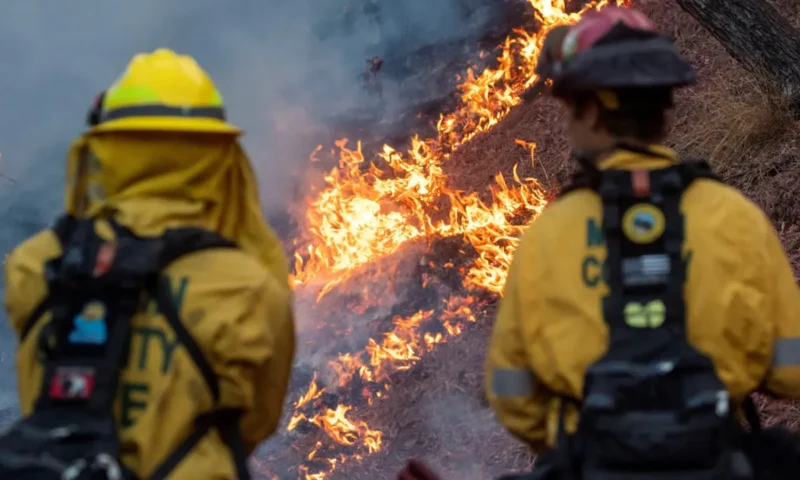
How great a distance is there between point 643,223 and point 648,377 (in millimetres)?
371

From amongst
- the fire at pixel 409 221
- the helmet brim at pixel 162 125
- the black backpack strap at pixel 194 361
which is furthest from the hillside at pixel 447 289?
the helmet brim at pixel 162 125

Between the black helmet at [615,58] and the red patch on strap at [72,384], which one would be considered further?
the black helmet at [615,58]

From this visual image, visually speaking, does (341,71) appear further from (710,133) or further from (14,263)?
(14,263)

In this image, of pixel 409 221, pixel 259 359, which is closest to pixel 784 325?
pixel 259 359

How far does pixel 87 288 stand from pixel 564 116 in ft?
21.3

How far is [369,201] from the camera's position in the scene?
7.58 metres

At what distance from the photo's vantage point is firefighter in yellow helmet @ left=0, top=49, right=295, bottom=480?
2084mm

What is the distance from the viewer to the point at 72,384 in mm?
2082

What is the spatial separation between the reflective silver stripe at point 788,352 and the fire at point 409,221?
4.07 m

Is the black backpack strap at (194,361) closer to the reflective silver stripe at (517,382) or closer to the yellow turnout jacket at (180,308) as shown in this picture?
the yellow turnout jacket at (180,308)

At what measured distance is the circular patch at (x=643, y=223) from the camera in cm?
215

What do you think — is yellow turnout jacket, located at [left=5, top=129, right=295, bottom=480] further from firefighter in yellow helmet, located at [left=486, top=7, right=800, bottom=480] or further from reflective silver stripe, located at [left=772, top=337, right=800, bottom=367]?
reflective silver stripe, located at [left=772, top=337, right=800, bottom=367]

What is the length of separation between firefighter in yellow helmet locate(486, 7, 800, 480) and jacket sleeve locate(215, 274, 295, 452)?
0.61 meters

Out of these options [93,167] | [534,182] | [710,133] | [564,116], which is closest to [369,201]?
[534,182]
